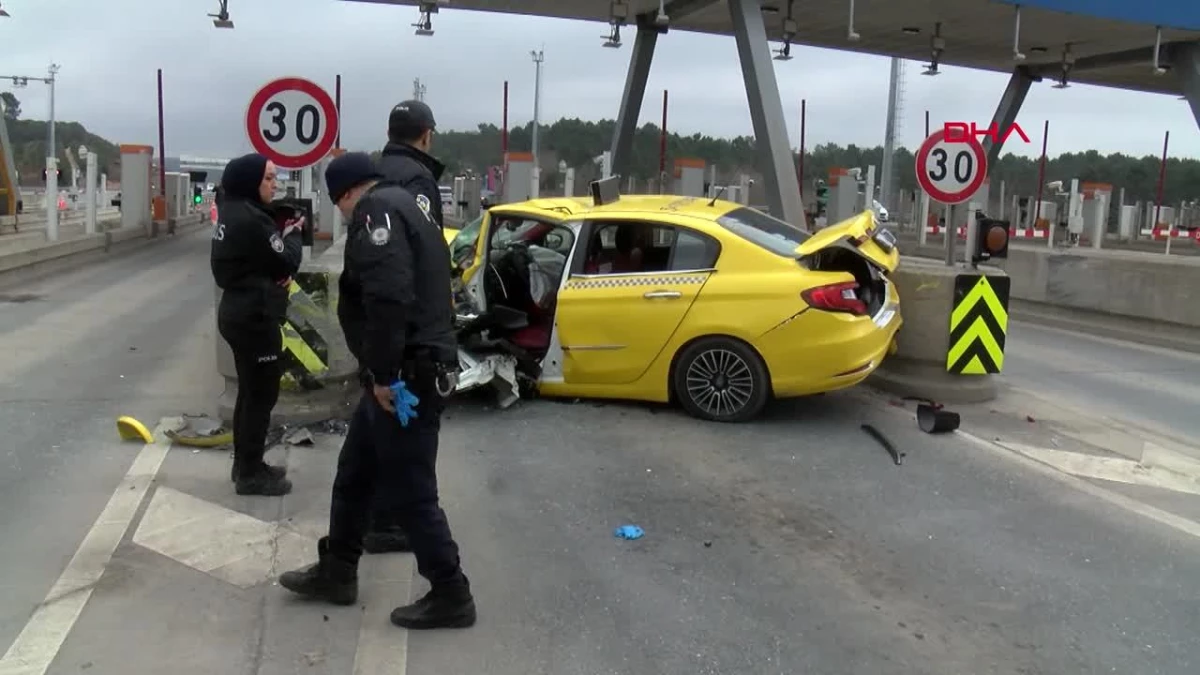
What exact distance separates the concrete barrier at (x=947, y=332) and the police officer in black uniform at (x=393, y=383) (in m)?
5.29

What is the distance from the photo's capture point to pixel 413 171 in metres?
4.05

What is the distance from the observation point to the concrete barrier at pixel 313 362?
689cm

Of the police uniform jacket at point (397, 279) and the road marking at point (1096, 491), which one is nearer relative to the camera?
the police uniform jacket at point (397, 279)

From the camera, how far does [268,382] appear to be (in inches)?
219

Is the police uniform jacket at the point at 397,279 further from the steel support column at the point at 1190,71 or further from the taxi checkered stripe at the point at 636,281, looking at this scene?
the steel support column at the point at 1190,71

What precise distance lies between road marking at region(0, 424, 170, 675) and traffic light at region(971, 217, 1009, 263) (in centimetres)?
642

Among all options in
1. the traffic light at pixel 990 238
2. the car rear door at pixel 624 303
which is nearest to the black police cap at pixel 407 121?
the car rear door at pixel 624 303

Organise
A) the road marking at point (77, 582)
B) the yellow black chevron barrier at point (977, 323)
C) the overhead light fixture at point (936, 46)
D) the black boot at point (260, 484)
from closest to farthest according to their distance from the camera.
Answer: the road marking at point (77, 582) < the black boot at point (260, 484) < the yellow black chevron barrier at point (977, 323) < the overhead light fixture at point (936, 46)

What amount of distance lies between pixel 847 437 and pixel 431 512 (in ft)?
13.1

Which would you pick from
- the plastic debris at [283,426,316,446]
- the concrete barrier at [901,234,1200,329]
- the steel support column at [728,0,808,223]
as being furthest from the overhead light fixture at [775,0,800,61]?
the plastic debris at [283,426,316,446]

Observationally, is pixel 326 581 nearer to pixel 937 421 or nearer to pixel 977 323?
pixel 937 421

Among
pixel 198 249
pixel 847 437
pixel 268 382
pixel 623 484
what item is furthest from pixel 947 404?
pixel 198 249

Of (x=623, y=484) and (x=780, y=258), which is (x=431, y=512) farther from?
(x=780, y=258)

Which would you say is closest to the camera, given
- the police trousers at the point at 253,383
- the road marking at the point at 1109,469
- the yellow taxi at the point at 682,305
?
the police trousers at the point at 253,383
